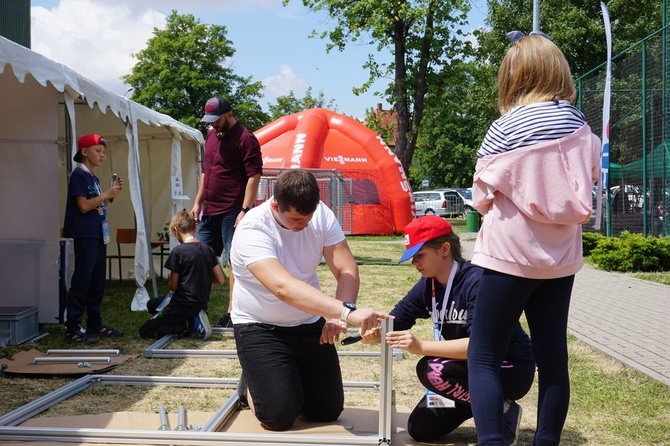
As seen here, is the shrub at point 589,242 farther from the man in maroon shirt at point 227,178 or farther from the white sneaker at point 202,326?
the white sneaker at point 202,326

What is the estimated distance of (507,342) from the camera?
131 inches

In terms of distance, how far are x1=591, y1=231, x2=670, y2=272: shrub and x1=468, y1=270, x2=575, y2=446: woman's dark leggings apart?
1045 centimetres

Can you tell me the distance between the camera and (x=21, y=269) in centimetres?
758

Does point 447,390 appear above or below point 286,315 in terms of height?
below

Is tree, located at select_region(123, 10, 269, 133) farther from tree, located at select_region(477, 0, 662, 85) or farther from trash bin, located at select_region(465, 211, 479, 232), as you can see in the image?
trash bin, located at select_region(465, 211, 479, 232)

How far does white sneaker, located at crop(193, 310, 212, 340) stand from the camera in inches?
279

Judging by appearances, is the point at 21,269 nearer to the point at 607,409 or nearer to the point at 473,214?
the point at 607,409

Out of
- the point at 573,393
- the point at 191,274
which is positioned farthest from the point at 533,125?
the point at 191,274

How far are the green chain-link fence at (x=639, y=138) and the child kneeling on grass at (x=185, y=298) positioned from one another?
358 inches

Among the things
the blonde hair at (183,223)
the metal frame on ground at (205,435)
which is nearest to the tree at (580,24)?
the blonde hair at (183,223)

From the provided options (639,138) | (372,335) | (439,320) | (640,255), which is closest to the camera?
(372,335)

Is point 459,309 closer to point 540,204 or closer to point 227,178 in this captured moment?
point 540,204

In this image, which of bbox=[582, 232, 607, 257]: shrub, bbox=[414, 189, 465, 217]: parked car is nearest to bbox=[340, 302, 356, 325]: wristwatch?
bbox=[582, 232, 607, 257]: shrub

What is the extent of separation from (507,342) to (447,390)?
60 cm
